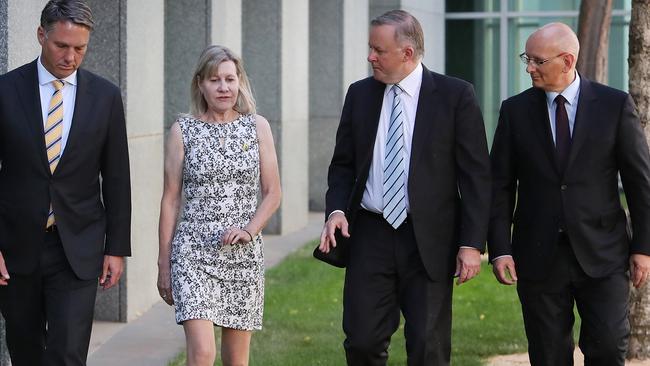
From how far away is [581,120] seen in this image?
598cm

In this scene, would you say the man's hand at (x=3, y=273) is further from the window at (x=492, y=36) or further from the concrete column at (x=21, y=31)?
the window at (x=492, y=36)

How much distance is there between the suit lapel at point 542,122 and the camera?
5992mm

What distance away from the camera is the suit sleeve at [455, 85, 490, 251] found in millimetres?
5895

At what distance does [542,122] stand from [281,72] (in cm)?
955

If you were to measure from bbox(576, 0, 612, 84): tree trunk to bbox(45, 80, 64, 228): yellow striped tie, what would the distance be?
8.01 m

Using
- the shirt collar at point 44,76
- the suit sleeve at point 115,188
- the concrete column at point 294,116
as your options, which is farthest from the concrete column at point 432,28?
the shirt collar at point 44,76

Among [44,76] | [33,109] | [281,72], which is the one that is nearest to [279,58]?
[281,72]

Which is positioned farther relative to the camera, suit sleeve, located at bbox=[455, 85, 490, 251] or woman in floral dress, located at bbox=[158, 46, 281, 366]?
woman in floral dress, located at bbox=[158, 46, 281, 366]

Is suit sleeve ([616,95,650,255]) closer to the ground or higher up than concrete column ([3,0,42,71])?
closer to the ground

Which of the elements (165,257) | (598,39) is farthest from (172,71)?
(165,257)

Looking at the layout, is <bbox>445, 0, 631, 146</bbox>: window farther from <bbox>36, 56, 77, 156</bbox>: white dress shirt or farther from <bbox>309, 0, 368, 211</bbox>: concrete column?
<bbox>36, 56, 77, 156</bbox>: white dress shirt

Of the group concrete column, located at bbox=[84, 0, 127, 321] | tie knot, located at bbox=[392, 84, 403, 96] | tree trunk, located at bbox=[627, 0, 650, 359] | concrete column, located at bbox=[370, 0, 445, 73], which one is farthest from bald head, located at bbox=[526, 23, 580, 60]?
concrete column, located at bbox=[370, 0, 445, 73]

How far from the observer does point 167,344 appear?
29.4 ft

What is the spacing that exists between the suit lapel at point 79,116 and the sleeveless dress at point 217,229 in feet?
2.33
